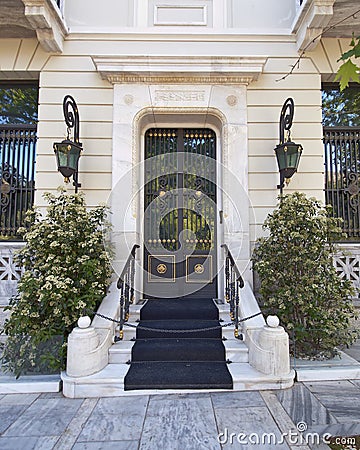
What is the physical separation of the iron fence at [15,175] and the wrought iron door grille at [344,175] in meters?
4.74

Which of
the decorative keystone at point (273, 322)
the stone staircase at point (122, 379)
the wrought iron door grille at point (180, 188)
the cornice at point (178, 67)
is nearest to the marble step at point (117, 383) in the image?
the stone staircase at point (122, 379)

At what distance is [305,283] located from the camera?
3781 millimetres

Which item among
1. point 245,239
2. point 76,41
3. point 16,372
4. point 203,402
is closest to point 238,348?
point 203,402

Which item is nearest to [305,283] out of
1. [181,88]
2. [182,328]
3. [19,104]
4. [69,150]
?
[182,328]

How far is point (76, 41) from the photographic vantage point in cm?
512

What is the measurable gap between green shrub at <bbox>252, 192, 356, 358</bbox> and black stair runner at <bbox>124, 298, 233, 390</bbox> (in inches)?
34.5

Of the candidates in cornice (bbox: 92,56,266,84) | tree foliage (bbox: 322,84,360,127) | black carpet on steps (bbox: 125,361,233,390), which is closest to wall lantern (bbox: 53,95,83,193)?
cornice (bbox: 92,56,266,84)

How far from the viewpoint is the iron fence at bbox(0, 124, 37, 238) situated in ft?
16.2

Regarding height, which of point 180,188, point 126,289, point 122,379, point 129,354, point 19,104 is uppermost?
point 19,104

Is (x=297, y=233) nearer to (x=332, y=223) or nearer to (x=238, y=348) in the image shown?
(x=332, y=223)

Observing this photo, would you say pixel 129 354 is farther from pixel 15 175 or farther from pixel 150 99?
pixel 150 99

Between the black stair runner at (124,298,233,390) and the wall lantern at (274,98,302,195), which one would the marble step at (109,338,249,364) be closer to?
the black stair runner at (124,298,233,390)

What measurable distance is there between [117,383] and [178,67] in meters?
4.35

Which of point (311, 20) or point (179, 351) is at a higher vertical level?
point (311, 20)
